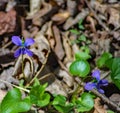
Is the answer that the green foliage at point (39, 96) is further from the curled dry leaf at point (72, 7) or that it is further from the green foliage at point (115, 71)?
the curled dry leaf at point (72, 7)

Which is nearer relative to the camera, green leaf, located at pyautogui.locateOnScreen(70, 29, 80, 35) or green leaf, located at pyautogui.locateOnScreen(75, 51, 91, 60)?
green leaf, located at pyautogui.locateOnScreen(75, 51, 91, 60)

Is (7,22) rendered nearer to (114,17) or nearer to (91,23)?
(91,23)

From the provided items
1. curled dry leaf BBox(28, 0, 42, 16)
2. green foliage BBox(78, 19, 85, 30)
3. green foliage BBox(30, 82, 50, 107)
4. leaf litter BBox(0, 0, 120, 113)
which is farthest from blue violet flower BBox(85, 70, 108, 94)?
curled dry leaf BBox(28, 0, 42, 16)

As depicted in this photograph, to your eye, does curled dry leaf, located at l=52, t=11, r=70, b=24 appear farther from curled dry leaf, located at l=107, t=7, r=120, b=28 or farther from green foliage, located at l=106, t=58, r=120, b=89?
green foliage, located at l=106, t=58, r=120, b=89

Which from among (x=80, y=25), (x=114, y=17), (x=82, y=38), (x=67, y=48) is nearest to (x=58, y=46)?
(x=67, y=48)

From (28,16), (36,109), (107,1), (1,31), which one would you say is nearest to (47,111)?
(36,109)

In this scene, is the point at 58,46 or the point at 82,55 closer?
the point at 82,55

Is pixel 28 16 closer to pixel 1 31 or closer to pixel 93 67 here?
pixel 1 31
